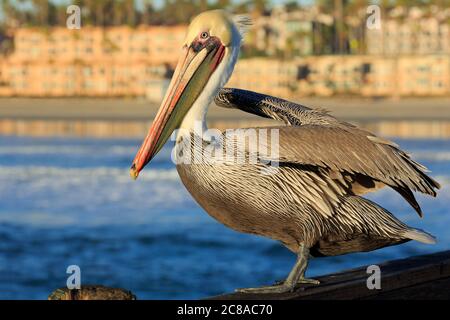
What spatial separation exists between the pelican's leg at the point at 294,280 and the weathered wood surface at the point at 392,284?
0.09 ft

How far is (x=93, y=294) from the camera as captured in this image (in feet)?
9.91

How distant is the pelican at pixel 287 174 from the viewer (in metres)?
3.45

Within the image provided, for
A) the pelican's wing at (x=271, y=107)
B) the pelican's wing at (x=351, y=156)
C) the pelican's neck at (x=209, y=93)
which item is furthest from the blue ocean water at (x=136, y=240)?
the pelican's neck at (x=209, y=93)

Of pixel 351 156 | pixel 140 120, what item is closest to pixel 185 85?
pixel 351 156

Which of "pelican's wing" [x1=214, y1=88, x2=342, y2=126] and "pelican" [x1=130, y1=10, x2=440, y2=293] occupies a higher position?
"pelican's wing" [x1=214, y1=88, x2=342, y2=126]

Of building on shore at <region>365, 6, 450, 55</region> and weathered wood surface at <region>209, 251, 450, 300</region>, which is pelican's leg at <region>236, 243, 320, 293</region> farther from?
building on shore at <region>365, 6, 450, 55</region>

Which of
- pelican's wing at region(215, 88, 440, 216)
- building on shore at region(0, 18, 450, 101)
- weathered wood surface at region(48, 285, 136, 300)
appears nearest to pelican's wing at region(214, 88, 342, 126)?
pelican's wing at region(215, 88, 440, 216)

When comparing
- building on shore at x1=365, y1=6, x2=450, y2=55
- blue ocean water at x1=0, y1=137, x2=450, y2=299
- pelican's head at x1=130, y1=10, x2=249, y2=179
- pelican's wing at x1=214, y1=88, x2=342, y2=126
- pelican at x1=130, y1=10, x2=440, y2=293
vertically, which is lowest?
blue ocean water at x1=0, y1=137, x2=450, y2=299

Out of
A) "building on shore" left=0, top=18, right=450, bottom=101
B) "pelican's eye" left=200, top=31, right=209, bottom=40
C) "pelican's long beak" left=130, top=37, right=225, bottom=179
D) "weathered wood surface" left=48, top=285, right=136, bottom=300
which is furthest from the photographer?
"building on shore" left=0, top=18, right=450, bottom=101

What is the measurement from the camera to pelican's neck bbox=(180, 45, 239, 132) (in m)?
3.48

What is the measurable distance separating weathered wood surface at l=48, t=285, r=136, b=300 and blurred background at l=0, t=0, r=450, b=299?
1025 millimetres

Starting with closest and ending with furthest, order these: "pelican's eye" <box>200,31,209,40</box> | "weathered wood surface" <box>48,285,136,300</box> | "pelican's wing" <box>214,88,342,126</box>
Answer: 1. "weathered wood surface" <box>48,285,136,300</box>
2. "pelican's eye" <box>200,31,209,40</box>
3. "pelican's wing" <box>214,88,342,126</box>

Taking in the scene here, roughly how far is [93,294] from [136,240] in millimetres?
11841
